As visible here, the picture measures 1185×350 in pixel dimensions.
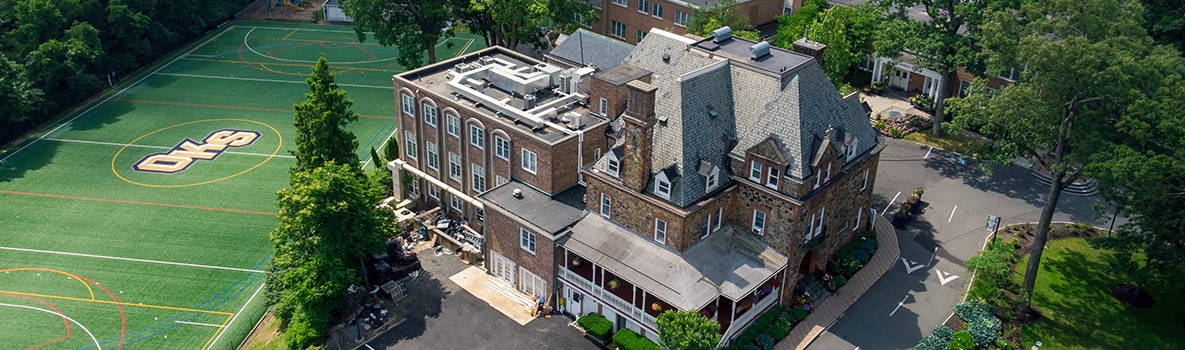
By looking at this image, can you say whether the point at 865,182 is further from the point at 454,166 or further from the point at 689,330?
the point at 454,166

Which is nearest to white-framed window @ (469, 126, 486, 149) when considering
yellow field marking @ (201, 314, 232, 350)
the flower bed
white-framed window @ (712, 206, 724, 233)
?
white-framed window @ (712, 206, 724, 233)

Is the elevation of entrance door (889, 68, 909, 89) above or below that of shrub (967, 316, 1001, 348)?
above

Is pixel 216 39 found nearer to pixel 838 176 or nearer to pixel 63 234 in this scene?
pixel 63 234

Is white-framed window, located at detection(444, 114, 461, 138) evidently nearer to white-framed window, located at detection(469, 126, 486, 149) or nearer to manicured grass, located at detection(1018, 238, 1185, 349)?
white-framed window, located at detection(469, 126, 486, 149)

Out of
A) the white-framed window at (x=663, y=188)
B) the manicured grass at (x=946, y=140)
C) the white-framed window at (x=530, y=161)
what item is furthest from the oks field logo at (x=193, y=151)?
the manicured grass at (x=946, y=140)

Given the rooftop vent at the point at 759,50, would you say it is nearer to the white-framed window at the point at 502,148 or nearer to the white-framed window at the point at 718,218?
the white-framed window at the point at 718,218

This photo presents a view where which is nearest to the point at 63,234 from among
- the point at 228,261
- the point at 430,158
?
the point at 228,261
